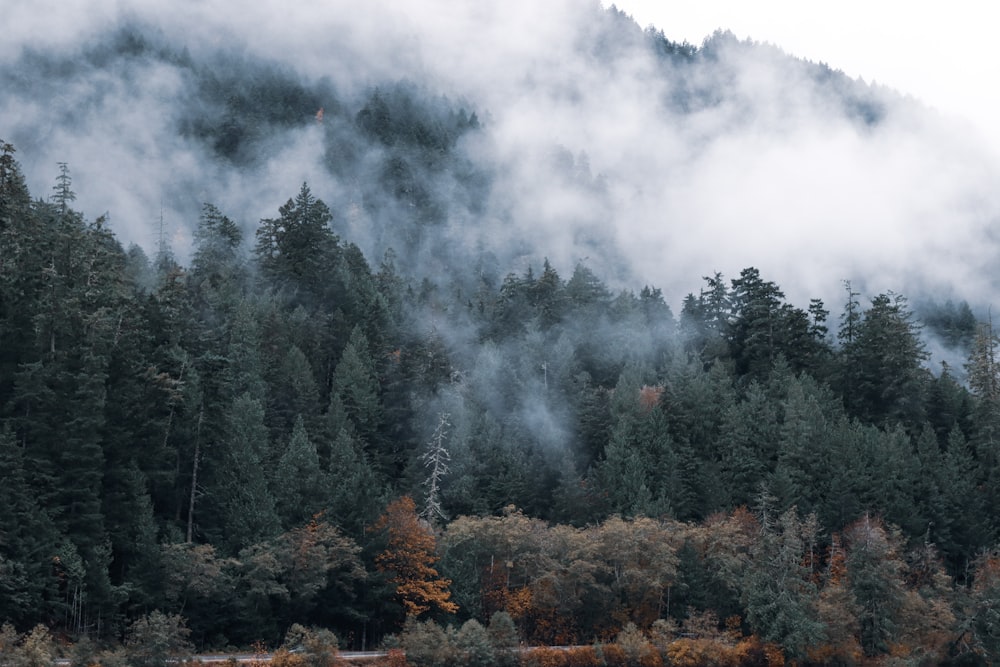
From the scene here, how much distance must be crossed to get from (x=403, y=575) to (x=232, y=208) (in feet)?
361

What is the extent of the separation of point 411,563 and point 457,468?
14791 mm

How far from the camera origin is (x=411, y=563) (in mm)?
70938

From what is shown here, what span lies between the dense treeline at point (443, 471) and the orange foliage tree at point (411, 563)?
0.23 m

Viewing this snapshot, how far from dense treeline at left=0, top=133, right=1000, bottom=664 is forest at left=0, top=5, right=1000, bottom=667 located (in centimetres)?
26

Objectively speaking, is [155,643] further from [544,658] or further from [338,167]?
[338,167]

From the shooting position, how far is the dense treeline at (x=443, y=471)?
6438 cm

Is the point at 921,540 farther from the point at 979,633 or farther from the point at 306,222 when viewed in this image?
the point at 306,222

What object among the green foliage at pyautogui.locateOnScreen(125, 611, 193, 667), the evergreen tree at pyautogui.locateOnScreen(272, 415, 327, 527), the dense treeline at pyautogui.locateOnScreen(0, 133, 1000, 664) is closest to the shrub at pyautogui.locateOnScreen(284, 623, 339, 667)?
the dense treeline at pyautogui.locateOnScreen(0, 133, 1000, 664)

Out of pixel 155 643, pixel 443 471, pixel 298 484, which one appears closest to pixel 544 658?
pixel 443 471

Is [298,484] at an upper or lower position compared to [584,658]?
upper

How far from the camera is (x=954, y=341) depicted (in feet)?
503

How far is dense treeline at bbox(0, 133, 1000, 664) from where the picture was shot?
6438 centimetres

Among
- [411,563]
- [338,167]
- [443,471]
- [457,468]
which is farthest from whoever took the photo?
[338,167]

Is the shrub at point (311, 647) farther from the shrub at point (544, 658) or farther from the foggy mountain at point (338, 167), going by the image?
the foggy mountain at point (338, 167)
